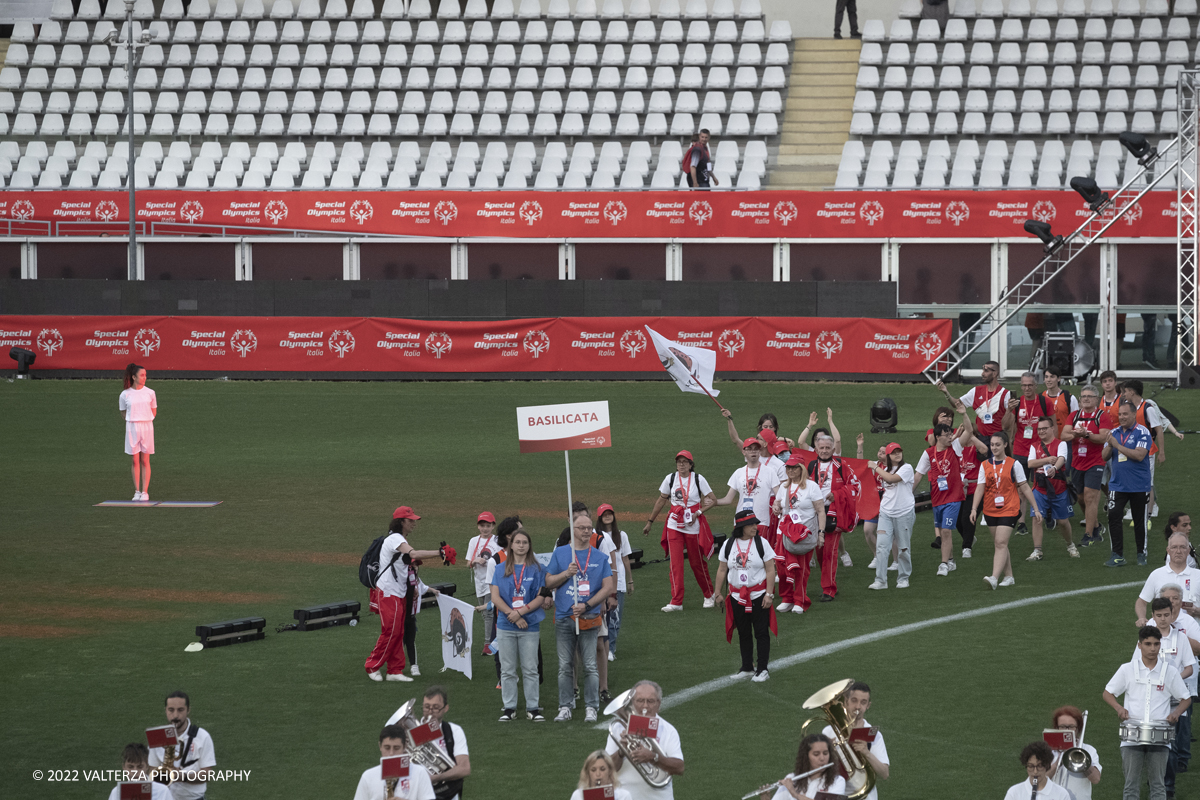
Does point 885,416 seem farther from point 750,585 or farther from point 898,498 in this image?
point 750,585

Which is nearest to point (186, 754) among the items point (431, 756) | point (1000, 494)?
point (431, 756)

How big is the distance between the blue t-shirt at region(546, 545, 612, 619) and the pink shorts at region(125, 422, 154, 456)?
1139cm

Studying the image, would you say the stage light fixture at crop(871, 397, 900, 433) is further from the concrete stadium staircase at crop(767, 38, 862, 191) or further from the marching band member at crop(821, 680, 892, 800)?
the marching band member at crop(821, 680, 892, 800)

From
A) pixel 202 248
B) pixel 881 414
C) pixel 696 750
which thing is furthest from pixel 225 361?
pixel 696 750

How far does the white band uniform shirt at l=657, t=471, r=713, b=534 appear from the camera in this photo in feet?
50.3

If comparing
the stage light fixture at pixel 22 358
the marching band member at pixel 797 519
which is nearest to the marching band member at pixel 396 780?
the marching band member at pixel 797 519

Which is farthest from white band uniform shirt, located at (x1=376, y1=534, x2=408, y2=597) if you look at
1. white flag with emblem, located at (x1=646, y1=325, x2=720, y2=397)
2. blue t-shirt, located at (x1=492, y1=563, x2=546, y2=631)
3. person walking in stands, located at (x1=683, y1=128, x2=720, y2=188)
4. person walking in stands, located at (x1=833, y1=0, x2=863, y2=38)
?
person walking in stands, located at (x1=833, y1=0, x2=863, y2=38)

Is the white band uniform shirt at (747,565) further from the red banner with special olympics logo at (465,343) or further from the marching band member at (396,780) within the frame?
the red banner with special olympics logo at (465,343)

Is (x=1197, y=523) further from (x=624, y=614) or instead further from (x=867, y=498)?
(x=624, y=614)

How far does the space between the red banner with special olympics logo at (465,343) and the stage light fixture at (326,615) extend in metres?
18.5

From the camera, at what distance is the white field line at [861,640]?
12672 mm

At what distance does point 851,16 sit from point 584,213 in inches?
527

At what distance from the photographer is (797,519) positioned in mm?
15422

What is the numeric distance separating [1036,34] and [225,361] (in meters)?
25.6
